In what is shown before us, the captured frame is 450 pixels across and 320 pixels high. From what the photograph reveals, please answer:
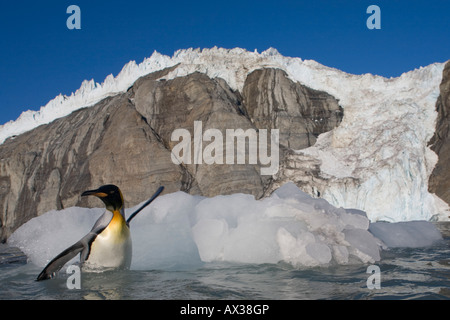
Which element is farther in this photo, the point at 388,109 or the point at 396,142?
the point at 388,109

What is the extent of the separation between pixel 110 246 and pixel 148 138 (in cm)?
3075

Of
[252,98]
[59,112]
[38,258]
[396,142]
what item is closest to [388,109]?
[396,142]

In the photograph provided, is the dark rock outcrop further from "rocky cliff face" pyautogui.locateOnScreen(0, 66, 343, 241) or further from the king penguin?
the king penguin

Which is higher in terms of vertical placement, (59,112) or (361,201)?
(59,112)

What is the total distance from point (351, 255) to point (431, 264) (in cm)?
105

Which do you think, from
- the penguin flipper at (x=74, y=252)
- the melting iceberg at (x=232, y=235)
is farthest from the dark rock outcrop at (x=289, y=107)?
the penguin flipper at (x=74, y=252)

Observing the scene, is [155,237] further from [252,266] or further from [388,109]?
[388,109]

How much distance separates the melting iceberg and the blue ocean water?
25cm

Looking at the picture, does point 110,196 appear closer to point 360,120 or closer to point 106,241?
point 106,241

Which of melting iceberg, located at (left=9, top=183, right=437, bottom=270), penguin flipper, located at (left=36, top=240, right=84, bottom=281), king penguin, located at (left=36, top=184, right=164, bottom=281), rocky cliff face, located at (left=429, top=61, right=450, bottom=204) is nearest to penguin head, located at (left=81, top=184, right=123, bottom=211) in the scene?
king penguin, located at (left=36, top=184, right=164, bottom=281)

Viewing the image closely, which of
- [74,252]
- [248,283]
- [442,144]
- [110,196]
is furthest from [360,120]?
[74,252]

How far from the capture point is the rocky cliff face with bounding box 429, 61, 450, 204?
28.0m

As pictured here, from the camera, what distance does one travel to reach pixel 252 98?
39.1 meters
